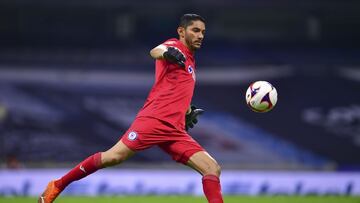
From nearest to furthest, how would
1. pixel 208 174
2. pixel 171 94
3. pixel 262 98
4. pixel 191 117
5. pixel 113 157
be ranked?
1. pixel 208 174
2. pixel 113 157
3. pixel 171 94
4. pixel 262 98
5. pixel 191 117

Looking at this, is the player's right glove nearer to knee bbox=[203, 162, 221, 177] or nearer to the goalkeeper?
the goalkeeper

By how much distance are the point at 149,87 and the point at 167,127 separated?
1184cm

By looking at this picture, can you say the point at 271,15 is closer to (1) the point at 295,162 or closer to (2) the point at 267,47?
(2) the point at 267,47

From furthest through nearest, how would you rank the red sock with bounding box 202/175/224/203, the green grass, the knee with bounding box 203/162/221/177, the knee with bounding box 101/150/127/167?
the green grass
the knee with bounding box 101/150/127/167
the knee with bounding box 203/162/221/177
the red sock with bounding box 202/175/224/203

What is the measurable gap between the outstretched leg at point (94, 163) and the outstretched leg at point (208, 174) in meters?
0.57

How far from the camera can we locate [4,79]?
1809cm

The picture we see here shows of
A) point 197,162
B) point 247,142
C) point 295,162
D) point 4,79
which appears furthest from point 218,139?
point 197,162

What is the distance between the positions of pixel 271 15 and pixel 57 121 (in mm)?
7601

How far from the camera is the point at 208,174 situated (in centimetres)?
634

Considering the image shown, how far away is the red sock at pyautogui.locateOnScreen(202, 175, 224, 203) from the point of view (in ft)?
20.4

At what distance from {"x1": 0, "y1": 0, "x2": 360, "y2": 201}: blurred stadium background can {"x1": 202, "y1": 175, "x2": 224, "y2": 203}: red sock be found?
9.02m

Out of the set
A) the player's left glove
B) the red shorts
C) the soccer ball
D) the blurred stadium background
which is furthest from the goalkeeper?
the blurred stadium background

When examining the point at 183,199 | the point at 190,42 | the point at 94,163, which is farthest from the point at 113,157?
the point at 183,199

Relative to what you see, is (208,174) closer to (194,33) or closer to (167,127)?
(167,127)
